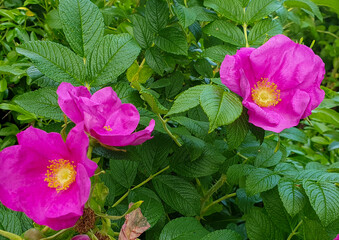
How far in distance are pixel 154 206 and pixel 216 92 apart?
0.67ft

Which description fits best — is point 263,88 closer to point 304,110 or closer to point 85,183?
point 304,110

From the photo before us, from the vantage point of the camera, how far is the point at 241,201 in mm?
841

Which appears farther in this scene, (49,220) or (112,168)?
(112,168)

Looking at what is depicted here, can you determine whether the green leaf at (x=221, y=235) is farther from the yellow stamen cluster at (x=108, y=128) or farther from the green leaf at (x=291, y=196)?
the yellow stamen cluster at (x=108, y=128)

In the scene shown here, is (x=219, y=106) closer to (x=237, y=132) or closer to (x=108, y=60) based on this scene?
(x=237, y=132)


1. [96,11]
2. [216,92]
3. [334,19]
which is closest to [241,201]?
[216,92]

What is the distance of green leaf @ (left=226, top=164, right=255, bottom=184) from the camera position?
687mm

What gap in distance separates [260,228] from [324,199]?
124 millimetres

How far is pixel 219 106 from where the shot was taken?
521mm

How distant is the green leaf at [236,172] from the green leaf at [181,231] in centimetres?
11

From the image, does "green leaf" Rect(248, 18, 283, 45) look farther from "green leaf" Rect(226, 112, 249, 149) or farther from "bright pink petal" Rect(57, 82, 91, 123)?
"bright pink petal" Rect(57, 82, 91, 123)

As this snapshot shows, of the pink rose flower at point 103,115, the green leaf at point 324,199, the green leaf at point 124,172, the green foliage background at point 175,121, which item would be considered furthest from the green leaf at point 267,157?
the pink rose flower at point 103,115

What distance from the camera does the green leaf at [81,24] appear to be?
2.02ft

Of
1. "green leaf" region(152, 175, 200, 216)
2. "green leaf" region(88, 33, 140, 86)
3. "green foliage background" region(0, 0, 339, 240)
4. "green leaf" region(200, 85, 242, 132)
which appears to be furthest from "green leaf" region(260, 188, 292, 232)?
"green leaf" region(88, 33, 140, 86)
